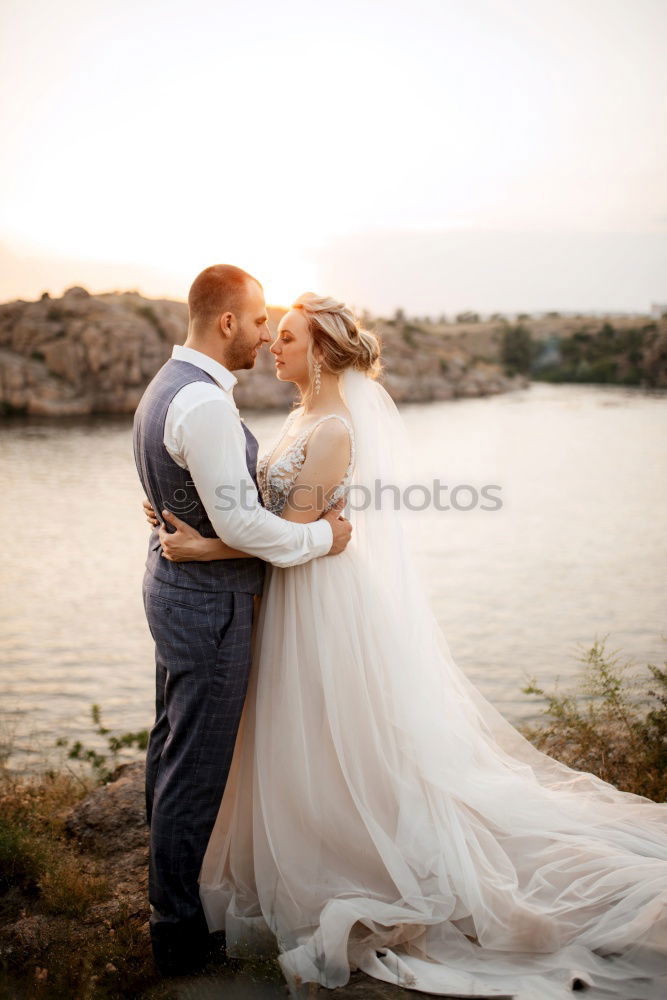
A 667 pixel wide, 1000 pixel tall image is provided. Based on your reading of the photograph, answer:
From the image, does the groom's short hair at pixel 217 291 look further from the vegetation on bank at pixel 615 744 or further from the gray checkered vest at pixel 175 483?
the vegetation on bank at pixel 615 744

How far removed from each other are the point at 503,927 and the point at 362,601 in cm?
130

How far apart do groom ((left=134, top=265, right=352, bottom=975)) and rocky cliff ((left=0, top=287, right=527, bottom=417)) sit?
31.3 metres

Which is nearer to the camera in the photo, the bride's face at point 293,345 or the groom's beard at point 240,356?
the groom's beard at point 240,356

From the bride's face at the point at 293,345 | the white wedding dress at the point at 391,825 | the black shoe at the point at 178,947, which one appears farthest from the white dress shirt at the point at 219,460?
the black shoe at the point at 178,947

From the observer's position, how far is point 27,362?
34812mm

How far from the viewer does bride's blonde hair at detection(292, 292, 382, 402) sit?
10.6 feet

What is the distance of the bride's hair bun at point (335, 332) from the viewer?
3.24 metres

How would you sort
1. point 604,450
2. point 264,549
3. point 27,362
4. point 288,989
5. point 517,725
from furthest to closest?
point 27,362, point 604,450, point 517,725, point 264,549, point 288,989

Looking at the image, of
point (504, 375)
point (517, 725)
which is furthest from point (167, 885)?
point (504, 375)

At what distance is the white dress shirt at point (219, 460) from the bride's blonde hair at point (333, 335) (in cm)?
63

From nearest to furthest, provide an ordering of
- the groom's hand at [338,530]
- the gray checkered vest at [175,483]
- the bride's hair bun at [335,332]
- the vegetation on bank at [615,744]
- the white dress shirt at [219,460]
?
the white dress shirt at [219,460], the gray checkered vest at [175,483], the groom's hand at [338,530], the bride's hair bun at [335,332], the vegetation on bank at [615,744]

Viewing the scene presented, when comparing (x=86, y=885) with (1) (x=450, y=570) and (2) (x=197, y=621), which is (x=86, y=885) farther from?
(1) (x=450, y=570)

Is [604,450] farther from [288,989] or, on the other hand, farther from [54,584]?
[288,989]

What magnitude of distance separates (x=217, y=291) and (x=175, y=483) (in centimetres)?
74
